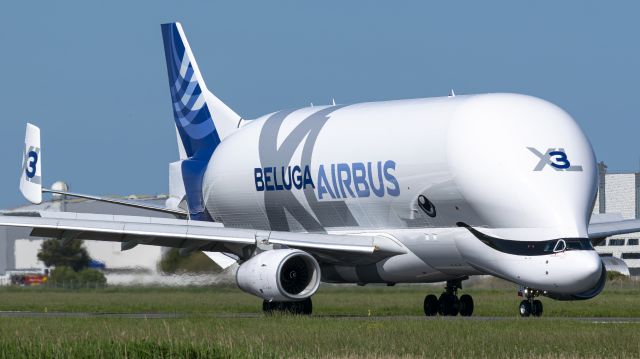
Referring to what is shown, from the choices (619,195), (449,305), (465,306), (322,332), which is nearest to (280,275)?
(449,305)

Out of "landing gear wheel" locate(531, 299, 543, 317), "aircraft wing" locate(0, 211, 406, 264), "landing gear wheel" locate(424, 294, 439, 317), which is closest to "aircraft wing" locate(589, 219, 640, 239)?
"landing gear wheel" locate(531, 299, 543, 317)

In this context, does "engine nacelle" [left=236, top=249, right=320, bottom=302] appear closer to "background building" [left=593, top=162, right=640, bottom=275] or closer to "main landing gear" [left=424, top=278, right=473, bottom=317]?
"main landing gear" [left=424, top=278, right=473, bottom=317]

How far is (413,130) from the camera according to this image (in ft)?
109

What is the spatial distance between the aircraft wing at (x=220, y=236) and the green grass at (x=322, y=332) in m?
2.24

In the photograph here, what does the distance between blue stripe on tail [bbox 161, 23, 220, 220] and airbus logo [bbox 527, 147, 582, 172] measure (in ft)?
41.3

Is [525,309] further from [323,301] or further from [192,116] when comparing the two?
[192,116]

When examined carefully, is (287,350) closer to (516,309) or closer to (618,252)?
(516,309)

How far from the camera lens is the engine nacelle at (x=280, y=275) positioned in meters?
32.4

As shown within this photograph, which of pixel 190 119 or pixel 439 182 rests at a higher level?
pixel 190 119

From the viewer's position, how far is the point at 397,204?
110 feet

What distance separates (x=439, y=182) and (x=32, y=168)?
1207 cm

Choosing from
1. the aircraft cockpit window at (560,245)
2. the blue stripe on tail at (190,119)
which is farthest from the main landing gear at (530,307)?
the blue stripe on tail at (190,119)

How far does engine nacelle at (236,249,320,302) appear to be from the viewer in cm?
3238

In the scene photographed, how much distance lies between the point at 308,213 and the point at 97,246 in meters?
24.1
